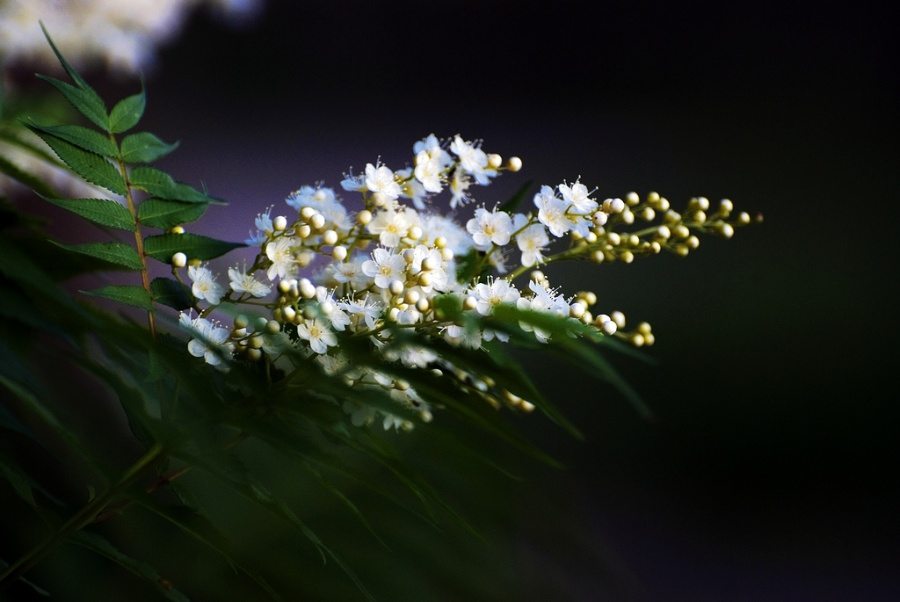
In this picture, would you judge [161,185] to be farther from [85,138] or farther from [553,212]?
[553,212]

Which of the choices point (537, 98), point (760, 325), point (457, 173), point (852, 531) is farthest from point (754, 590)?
point (457, 173)

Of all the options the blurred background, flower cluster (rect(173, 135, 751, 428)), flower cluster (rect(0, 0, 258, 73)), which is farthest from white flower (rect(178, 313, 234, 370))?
the blurred background

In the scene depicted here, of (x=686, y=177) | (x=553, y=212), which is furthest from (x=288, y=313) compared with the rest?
(x=686, y=177)

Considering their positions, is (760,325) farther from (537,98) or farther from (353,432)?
(353,432)

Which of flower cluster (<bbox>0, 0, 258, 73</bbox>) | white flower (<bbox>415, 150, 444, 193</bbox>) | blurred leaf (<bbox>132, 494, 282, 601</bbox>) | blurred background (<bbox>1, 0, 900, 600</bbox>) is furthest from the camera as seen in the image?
blurred background (<bbox>1, 0, 900, 600</bbox>)

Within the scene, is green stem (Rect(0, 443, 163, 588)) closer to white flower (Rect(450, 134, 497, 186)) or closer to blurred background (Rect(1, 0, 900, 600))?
white flower (Rect(450, 134, 497, 186))

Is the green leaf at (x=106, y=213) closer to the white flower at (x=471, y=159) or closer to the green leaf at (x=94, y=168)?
the green leaf at (x=94, y=168)

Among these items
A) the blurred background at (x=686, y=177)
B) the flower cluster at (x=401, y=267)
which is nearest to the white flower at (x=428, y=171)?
the flower cluster at (x=401, y=267)
